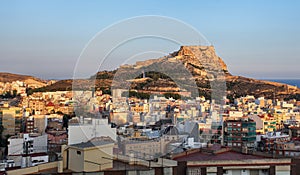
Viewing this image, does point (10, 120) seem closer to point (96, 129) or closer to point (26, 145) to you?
point (26, 145)

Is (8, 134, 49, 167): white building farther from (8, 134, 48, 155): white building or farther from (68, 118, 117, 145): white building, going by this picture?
(68, 118, 117, 145): white building

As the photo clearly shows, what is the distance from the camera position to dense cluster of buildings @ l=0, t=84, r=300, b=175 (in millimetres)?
2666

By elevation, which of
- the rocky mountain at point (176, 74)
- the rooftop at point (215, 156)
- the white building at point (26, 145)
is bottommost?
the white building at point (26, 145)

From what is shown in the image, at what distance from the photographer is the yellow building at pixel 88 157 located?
248 cm

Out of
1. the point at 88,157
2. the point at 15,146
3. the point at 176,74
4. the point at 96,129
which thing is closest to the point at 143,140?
the point at 96,129

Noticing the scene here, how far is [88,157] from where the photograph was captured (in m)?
2.49

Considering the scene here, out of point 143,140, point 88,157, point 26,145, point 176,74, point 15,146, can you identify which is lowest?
point 15,146

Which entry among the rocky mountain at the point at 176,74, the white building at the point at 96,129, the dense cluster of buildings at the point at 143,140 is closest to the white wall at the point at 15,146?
the dense cluster of buildings at the point at 143,140

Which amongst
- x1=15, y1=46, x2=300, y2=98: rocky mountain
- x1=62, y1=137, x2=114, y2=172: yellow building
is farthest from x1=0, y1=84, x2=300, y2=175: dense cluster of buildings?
x1=15, y1=46, x2=300, y2=98: rocky mountain

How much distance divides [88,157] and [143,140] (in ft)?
6.73

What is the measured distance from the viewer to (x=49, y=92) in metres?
14.5

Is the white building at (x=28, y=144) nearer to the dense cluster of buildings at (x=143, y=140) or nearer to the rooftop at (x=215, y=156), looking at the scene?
the dense cluster of buildings at (x=143, y=140)

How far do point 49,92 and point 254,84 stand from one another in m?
9.47

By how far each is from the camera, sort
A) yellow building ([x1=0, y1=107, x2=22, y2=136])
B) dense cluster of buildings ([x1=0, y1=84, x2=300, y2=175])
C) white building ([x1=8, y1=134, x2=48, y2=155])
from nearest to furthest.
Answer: dense cluster of buildings ([x1=0, y1=84, x2=300, y2=175]) < white building ([x1=8, y1=134, x2=48, y2=155]) < yellow building ([x1=0, y1=107, x2=22, y2=136])
